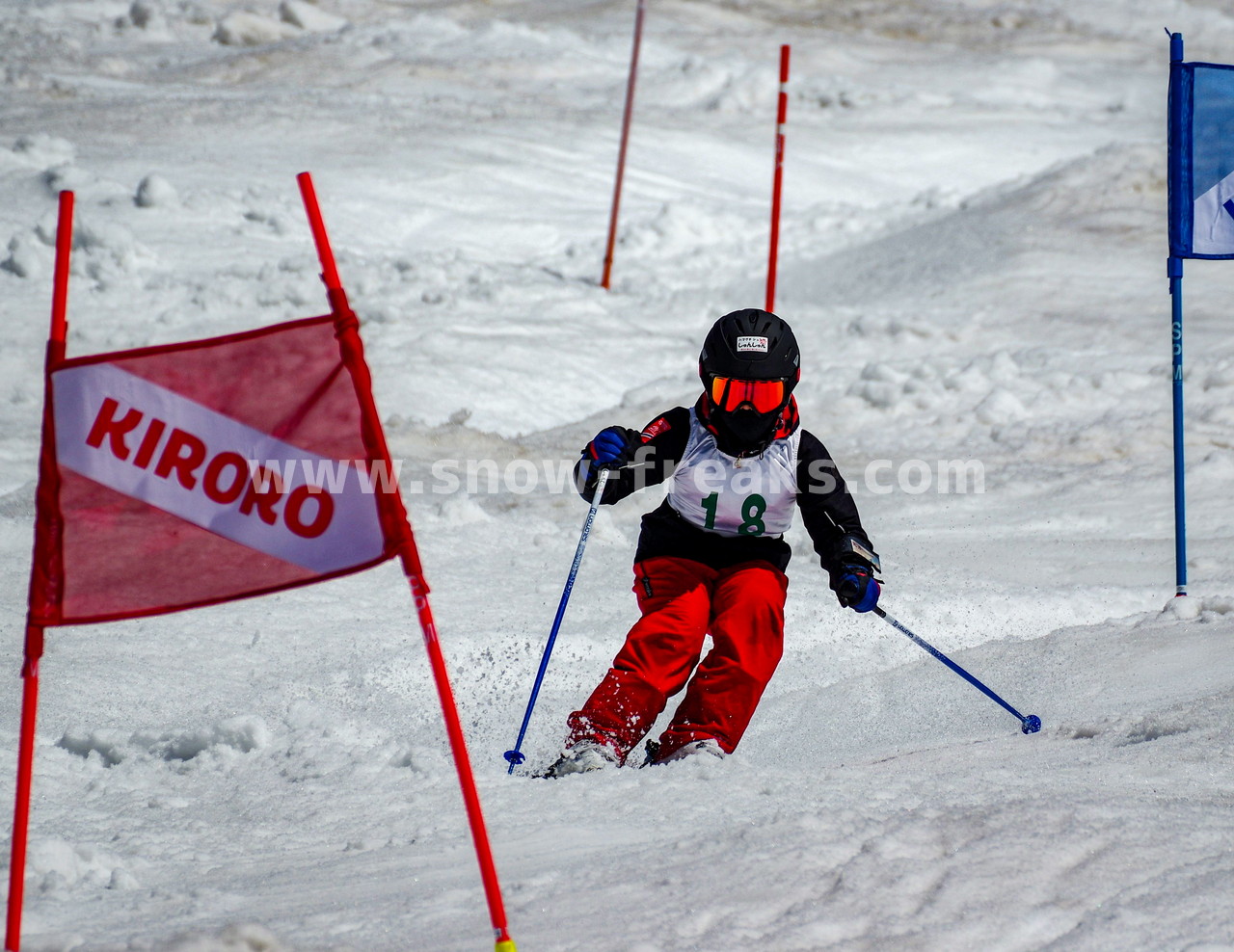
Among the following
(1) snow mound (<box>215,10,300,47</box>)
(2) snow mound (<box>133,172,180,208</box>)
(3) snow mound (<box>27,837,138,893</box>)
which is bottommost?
(3) snow mound (<box>27,837,138,893</box>)

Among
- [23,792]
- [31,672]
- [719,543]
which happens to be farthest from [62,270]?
[719,543]

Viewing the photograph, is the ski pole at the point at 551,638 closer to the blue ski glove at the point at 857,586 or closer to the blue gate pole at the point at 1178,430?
the blue ski glove at the point at 857,586

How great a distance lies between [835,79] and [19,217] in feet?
37.9

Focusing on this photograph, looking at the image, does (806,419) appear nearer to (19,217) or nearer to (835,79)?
(19,217)

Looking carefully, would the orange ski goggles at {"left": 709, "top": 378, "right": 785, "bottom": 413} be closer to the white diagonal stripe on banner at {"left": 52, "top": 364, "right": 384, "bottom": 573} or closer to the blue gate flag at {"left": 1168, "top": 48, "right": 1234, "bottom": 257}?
the white diagonal stripe on banner at {"left": 52, "top": 364, "right": 384, "bottom": 573}

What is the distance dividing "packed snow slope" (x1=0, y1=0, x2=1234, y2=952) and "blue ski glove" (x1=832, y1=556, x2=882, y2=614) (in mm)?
477

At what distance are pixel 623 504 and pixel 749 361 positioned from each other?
102 inches

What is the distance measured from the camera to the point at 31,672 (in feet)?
7.59

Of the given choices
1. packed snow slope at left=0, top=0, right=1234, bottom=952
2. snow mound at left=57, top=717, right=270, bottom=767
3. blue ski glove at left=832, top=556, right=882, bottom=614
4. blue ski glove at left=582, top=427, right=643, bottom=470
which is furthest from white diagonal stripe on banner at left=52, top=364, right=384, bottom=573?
blue ski glove at left=832, top=556, right=882, bottom=614

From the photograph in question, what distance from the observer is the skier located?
143 inches

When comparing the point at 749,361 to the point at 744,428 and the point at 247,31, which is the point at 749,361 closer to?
the point at 744,428

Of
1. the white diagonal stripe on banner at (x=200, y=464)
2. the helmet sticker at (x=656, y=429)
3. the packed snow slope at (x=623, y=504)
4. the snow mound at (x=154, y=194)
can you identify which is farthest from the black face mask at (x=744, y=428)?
the snow mound at (x=154, y=194)

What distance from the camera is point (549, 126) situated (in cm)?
1396

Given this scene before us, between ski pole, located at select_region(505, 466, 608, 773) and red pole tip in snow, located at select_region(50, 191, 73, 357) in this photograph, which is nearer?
red pole tip in snow, located at select_region(50, 191, 73, 357)
